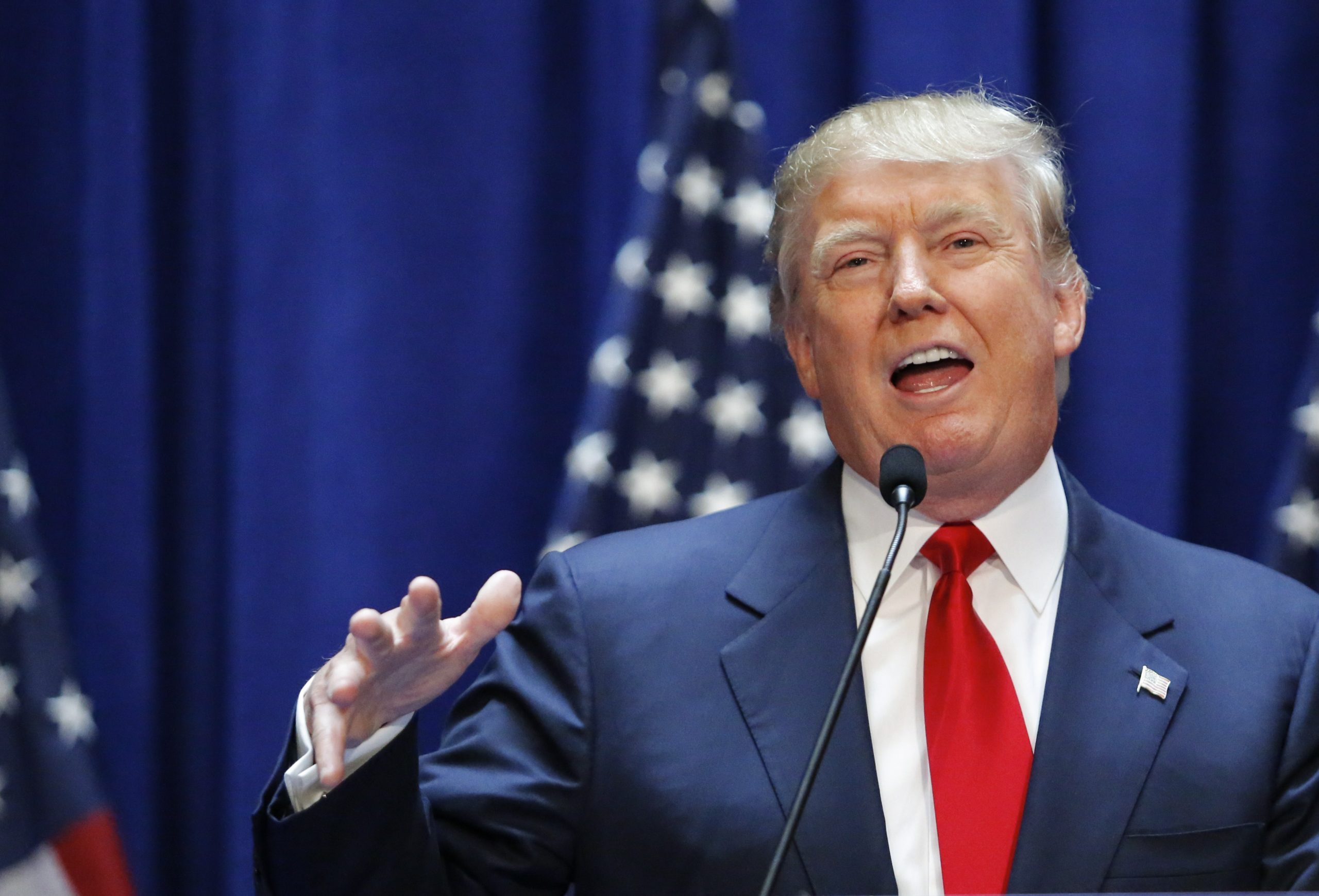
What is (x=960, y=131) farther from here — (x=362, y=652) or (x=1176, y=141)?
(x=362, y=652)

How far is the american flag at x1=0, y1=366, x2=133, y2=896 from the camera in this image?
8.41 ft

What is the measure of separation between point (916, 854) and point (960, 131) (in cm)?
105

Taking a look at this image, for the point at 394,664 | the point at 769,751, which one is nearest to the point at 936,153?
the point at 769,751

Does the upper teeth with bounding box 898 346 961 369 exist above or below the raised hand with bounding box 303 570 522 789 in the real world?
above

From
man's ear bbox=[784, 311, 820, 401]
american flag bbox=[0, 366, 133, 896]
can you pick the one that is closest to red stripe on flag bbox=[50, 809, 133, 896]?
american flag bbox=[0, 366, 133, 896]

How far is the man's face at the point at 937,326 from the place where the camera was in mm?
1966

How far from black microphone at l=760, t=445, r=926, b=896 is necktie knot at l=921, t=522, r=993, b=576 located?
35 cm

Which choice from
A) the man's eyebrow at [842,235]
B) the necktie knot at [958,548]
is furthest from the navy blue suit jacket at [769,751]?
the man's eyebrow at [842,235]

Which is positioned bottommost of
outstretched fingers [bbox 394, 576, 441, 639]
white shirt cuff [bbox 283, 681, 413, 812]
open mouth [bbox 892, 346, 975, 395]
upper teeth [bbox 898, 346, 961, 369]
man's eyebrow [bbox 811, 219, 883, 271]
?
white shirt cuff [bbox 283, 681, 413, 812]

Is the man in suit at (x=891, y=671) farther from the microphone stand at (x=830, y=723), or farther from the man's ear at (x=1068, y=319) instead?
the microphone stand at (x=830, y=723)

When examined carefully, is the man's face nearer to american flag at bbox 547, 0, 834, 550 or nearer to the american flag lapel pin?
the american flag lapel pin

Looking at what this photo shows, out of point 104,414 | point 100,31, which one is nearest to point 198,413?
point 104,414

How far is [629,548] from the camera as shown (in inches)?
81.8

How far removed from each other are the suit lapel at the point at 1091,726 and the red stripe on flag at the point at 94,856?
5.67ft
